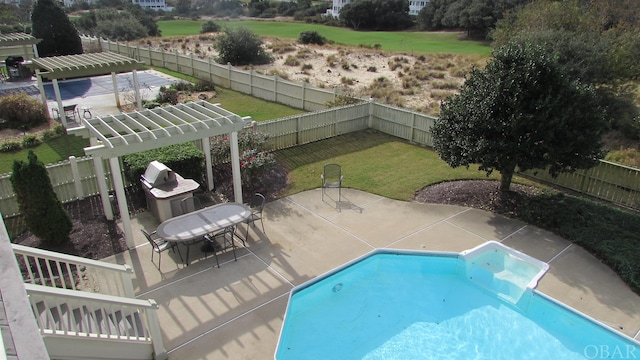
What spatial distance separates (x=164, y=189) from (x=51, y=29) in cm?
2733

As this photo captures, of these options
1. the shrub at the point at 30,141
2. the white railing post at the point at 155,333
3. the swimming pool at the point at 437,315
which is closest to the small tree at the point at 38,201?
the white railing post at the point at 155,333

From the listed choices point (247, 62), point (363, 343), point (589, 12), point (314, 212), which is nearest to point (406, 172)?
point (314, 212)

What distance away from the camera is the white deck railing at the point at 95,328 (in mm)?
5453

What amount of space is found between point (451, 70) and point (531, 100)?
70.5 ft

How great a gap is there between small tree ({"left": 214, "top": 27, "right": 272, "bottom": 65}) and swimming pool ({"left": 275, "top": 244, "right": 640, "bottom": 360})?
2890cm

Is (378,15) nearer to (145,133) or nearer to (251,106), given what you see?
(251,106)

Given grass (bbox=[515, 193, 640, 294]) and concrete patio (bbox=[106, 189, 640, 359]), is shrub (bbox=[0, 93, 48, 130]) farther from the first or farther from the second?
grass (bbox=[515, 193, 640, 294])

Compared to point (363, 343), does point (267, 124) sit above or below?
above

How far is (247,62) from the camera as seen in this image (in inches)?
1375

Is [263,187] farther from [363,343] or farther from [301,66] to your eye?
[301,66]

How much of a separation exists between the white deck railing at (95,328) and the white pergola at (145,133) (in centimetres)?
321

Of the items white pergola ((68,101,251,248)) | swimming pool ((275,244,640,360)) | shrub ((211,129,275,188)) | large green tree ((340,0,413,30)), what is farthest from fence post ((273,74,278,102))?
large green tree ((340,0,413,30))

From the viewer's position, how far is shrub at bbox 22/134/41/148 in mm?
15562

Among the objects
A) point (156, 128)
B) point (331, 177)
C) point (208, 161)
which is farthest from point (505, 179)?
point (156, 128)
